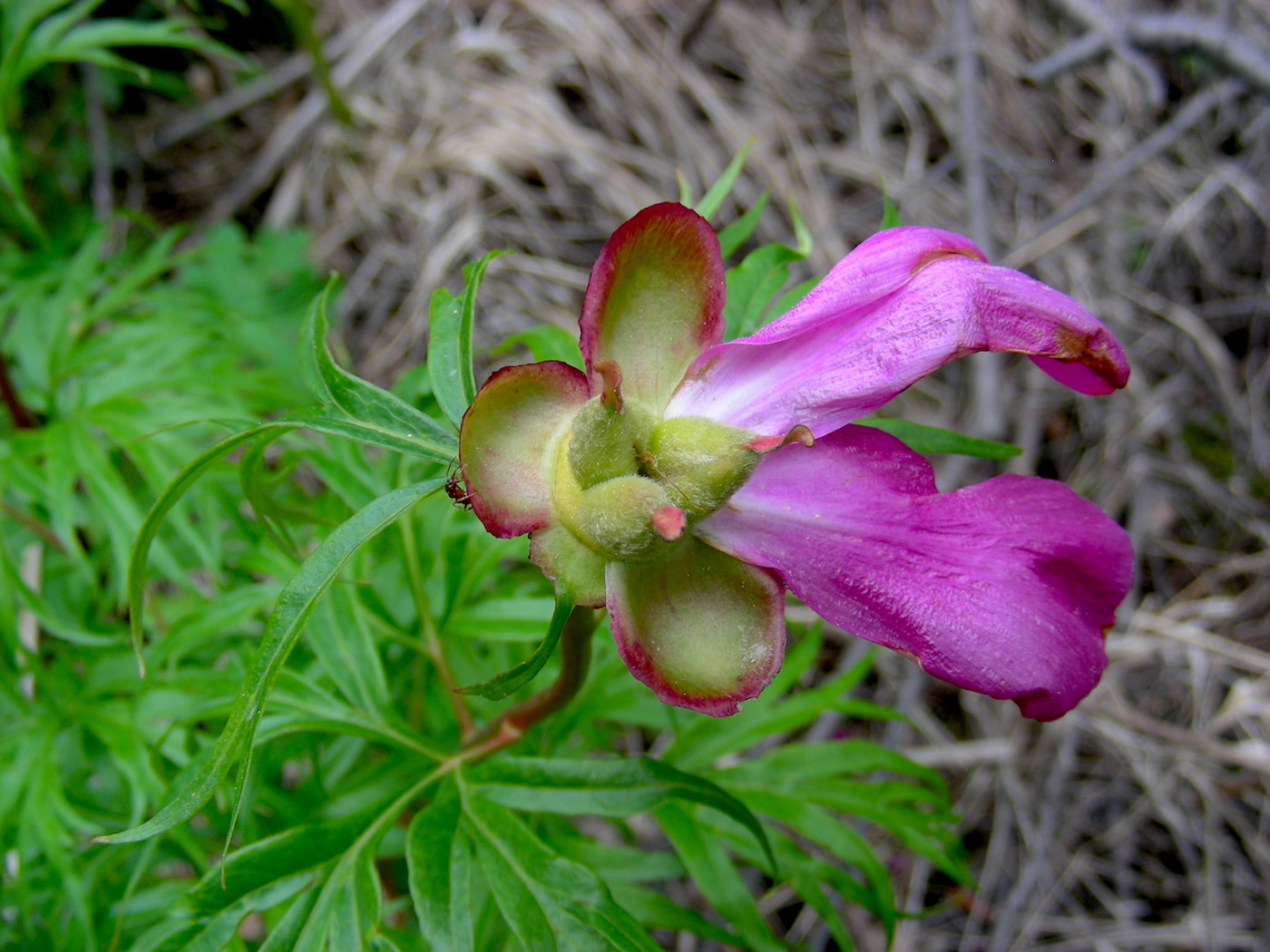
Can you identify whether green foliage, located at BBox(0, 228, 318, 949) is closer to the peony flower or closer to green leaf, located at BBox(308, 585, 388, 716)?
green leaf, located at BBox(308, 585, 388, 716)

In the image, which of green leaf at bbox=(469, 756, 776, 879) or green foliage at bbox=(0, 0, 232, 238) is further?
green foliage at bbox=(0, 0, 232, 238)

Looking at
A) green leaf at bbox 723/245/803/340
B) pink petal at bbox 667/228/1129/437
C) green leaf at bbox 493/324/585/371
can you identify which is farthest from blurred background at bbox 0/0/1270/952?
pink petal at bbox 667/228/1129/437

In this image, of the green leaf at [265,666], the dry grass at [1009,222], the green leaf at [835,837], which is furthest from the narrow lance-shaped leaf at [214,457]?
the dry grass at [1009,222]

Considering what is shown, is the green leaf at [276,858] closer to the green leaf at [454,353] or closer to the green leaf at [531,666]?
the green leaf at [531,666]

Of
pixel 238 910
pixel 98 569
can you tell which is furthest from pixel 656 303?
pixel 98 569

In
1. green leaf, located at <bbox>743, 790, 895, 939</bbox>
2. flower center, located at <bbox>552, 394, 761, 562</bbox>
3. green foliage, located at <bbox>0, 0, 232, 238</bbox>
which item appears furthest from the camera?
green foliage, located at <bbox>0, 0, 232, 238</bbox>

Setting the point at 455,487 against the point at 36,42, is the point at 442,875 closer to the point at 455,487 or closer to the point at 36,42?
the point at 455,487

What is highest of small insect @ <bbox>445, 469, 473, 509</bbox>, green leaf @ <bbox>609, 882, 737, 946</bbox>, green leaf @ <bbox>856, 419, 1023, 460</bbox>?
small insect @ <bbox>445, 469, 473, 509</bbox>

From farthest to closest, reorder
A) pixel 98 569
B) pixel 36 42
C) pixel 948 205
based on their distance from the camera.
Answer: pixel 948 205 → pixel 98 569 → pixel 36 42
